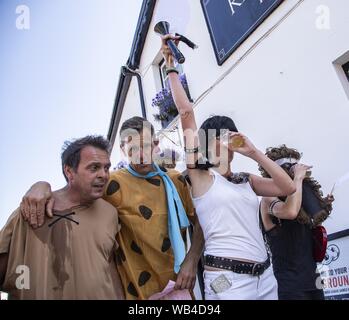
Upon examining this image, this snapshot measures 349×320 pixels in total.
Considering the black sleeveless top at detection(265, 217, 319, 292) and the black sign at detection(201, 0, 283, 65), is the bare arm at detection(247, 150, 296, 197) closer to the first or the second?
the black sleeveless top at detection(265, 217, 319, 292)

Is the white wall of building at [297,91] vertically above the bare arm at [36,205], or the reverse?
the white wall of building at [297,91]

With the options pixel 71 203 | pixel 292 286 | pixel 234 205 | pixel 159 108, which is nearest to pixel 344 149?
pixel 292 286

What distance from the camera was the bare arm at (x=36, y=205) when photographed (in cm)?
137

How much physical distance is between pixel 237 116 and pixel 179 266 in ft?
9.77

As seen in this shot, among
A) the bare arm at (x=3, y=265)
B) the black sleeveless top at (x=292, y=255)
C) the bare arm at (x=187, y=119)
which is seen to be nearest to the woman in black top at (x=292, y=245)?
the black sleeveless top at (x=292, y=255)

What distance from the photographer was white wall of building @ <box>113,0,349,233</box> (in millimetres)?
2930

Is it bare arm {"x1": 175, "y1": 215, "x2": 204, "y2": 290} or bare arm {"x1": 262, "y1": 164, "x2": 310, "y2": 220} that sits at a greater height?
bare arm {"x1": 262, "y1": 164, "x2": 310, "y2": 220}

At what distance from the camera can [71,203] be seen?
1544 mm

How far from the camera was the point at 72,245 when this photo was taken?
140 cm

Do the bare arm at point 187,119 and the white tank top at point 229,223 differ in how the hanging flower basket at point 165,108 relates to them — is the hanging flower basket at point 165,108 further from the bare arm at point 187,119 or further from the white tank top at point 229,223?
the white tank top at point 229,223

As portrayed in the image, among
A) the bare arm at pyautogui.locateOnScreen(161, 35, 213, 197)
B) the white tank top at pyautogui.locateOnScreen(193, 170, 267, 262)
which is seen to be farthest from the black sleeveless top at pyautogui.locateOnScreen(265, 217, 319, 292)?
the bare arm at pyautogui.locateOnScreen(161, 35, 213, 197)

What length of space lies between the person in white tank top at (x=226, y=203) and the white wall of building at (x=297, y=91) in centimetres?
152

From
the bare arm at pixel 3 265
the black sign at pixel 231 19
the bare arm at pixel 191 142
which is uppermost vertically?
the black sign at pixel 231 19
